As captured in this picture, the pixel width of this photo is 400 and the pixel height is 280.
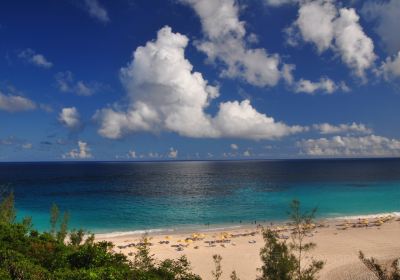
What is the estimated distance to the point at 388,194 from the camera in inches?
5025

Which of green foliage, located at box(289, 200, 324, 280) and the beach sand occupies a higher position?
green foliage, located at box(289, 200, 324, 280)

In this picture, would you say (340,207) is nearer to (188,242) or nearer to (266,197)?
(266,197)

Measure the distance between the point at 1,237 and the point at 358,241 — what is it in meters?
56.9

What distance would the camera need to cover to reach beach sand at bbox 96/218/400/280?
47.7 m

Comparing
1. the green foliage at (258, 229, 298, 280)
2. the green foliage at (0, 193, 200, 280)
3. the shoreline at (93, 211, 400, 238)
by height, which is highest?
the green foliage at (0, 193, 200, 280)

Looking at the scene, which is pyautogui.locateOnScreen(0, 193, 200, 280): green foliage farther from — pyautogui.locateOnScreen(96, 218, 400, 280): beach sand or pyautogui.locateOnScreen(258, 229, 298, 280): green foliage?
pyautogui.locateOnScreen(96, 218, 400, 280): beach sand

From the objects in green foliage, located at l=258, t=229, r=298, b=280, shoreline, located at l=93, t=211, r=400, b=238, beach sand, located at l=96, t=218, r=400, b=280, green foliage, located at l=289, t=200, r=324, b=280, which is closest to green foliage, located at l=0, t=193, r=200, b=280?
green foliage, located at l=258, t=229, r=298, b=280

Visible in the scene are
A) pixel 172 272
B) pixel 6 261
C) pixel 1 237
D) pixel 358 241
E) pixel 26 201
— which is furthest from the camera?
pixel 26 201

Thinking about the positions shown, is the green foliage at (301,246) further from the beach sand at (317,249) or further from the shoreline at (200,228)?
the shoreline at (200,228)

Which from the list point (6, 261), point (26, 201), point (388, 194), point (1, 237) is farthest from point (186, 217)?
point (388, 194)

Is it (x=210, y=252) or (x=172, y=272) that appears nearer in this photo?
(x=172, y=272)

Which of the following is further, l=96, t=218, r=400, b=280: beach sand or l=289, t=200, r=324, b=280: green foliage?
l=96, t=218, r=400, b=280: beach sand

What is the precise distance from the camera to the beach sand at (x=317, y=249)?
156 feet

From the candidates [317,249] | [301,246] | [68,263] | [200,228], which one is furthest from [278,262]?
[200,228]
